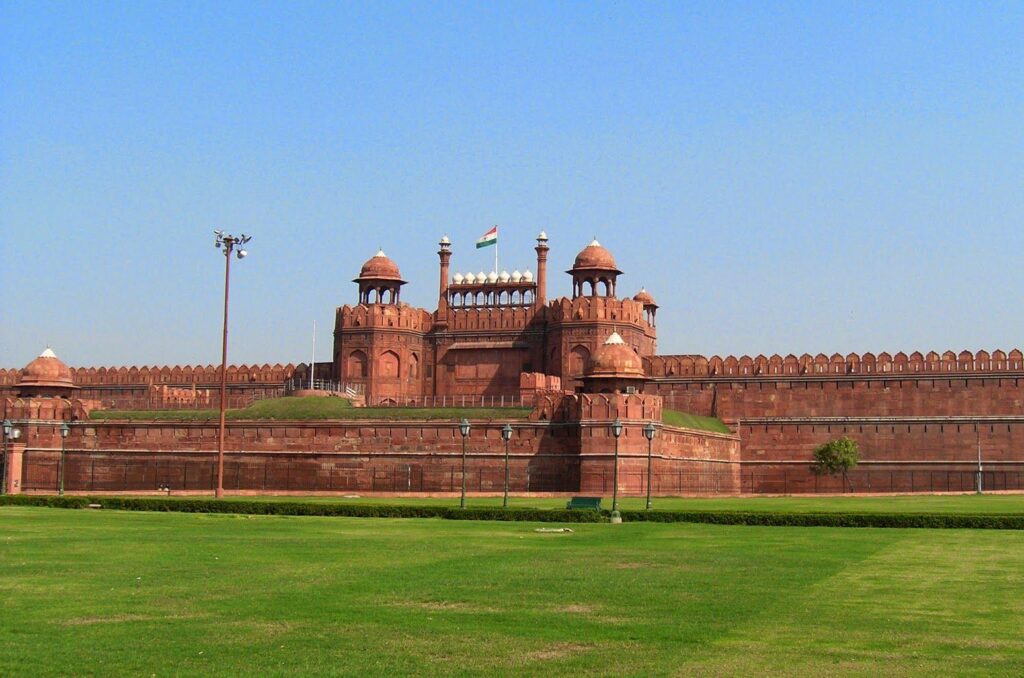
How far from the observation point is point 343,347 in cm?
6372

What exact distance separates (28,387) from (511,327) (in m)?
22.5

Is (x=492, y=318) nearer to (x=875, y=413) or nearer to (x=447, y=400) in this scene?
(x=447, y=400)

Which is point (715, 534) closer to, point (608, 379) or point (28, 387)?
point (608, 379)

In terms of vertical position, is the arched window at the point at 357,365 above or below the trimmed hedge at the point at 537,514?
above

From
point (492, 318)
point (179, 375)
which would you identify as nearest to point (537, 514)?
point (492, 318)

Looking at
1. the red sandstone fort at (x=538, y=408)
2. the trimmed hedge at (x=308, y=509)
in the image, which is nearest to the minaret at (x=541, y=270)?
the red sandstone fort at (x=538, y=408)

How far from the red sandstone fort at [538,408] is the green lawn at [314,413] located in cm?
74

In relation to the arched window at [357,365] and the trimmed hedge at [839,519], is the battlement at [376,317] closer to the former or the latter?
the arched window at [357,365]

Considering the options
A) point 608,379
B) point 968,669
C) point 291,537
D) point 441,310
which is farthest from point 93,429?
point 968,669

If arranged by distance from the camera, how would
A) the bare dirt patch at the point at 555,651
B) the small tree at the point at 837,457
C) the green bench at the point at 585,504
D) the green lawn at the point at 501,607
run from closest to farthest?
the green lawn at the point at 501,607 < the bare dirt patch at the point at 555,651 < the green bench at the point at 585,504 < the small tree at the point at 837,457

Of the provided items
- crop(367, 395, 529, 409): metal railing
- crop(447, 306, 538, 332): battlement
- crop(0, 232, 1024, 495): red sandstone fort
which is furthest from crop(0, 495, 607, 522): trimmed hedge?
crop(447, 306, 538, 332): battlement

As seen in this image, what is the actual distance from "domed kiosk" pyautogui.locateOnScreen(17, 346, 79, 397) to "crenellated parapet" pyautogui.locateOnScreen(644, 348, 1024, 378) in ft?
89.2

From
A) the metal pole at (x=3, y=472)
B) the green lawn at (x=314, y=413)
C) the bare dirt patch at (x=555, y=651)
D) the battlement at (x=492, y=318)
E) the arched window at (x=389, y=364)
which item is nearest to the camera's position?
the bare dirt patch at (x=555, y=651)

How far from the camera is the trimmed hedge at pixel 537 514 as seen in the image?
27859 millimetres
